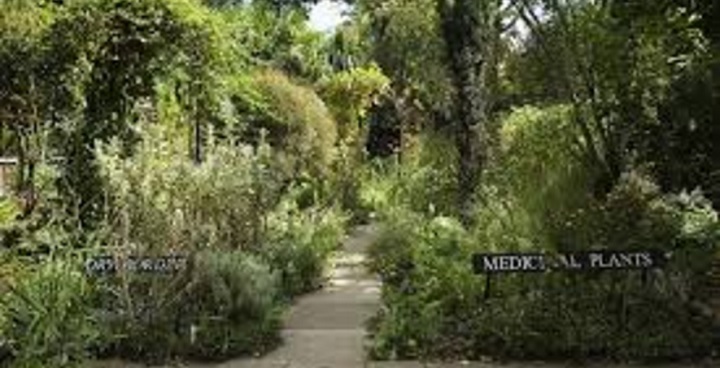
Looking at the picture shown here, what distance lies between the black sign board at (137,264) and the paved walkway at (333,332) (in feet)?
2.56

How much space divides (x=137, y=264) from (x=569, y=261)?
340cm

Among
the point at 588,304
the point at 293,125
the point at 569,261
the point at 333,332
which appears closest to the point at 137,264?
the point at 333,332

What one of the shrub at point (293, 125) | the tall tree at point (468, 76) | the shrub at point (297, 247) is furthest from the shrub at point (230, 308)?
the shrub at point (293, 125)

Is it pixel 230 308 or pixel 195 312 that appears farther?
pixel 230 308

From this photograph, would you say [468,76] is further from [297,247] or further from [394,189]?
[394,189]

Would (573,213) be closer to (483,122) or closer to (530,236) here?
(530,236)

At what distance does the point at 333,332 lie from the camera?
31.4 ft

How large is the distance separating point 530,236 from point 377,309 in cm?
190

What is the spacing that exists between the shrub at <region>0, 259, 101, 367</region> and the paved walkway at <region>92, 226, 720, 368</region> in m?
0.64

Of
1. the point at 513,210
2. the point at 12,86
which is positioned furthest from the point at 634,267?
the point at 12,86

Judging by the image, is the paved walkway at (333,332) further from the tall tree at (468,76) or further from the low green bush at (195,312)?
the tall tree at (468,76)

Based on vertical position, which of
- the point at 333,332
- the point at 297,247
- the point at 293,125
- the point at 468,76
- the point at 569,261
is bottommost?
the point at 333,332

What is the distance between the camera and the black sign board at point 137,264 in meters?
8.68

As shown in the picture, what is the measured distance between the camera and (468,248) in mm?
10383
